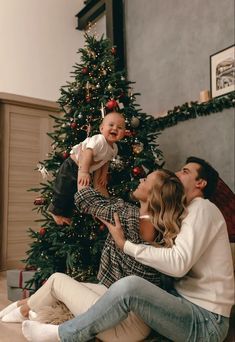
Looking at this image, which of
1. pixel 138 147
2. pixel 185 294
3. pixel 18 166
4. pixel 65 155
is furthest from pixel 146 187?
pixel 18 166

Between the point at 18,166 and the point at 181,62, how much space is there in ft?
8.16

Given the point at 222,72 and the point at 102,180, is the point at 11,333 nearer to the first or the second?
the point at 102,180

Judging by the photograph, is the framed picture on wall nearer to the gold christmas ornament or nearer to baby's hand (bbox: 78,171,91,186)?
the gold christmas ornament

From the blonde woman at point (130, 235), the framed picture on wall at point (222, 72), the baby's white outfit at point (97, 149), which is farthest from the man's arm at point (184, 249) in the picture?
the framed picture on wall at point (222, 72)

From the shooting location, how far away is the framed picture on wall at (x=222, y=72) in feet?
11.0

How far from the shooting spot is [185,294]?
67.4 inches

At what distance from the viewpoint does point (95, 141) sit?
2.34 m

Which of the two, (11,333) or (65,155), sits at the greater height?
(65,155)

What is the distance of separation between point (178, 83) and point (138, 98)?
0.70 m

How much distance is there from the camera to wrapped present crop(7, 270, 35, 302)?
10.1ft

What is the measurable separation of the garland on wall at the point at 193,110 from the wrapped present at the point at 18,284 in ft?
6.73

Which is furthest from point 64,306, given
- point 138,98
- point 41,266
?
point 138,98

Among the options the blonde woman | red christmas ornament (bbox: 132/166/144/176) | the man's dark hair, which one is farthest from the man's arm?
red christmas ornament (bbox: 132/166/144/176)

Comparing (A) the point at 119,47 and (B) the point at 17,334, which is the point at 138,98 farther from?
(B) the point at 17,334
